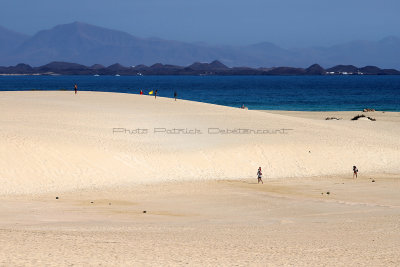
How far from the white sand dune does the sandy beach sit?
0.29ft

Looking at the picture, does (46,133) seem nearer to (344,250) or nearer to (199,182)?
(199,182)

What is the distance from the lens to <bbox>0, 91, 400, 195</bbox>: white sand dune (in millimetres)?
26250

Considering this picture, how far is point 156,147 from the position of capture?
31172mm

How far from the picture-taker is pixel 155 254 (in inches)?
545

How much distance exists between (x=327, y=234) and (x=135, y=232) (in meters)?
5.15

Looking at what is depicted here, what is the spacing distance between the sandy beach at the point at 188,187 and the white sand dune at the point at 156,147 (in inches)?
3.5

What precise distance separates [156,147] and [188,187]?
6.03 m

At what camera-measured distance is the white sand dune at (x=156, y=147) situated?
2625cm

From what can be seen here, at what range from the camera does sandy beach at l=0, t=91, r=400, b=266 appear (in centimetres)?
1441

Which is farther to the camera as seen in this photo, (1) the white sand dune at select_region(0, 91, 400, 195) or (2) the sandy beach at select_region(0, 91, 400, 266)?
(1) the white sand dune at select_region(0, 91, 400, 195)

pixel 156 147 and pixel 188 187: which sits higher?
pixel 156 147

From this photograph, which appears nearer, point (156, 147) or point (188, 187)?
point (188, 187)

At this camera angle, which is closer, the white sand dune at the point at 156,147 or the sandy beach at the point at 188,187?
the sandy beach at the point at 188,187

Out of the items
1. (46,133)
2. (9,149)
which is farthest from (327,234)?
(46,133)
